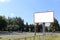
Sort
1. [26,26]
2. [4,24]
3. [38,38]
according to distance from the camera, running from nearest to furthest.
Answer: [38,38] → [4,24] → [26,26]

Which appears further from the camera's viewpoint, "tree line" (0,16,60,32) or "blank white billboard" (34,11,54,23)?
"tree line" (0,16,60,32)

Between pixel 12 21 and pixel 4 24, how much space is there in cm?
4389

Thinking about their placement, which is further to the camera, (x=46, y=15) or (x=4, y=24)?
(x=4, y=24)

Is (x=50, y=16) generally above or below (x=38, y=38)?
above

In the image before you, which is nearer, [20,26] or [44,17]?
[44,17]

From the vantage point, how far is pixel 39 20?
31578 millimetres

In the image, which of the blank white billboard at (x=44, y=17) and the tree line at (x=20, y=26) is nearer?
the blank white billboard at (x=44, y=17)

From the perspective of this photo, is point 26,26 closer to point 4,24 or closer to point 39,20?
point 4,24

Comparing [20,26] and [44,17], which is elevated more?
[20,26]

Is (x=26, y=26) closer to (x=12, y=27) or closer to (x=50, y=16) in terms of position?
(x=12, y=27)

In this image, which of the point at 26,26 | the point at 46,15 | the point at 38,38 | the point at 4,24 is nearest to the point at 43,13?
the point at 46,15

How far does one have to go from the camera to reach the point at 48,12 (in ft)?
98.7

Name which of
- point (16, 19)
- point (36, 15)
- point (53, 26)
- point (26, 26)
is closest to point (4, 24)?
point (53, 26)

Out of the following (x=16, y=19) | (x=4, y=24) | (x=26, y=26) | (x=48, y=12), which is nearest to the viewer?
(x=48, y=12)
